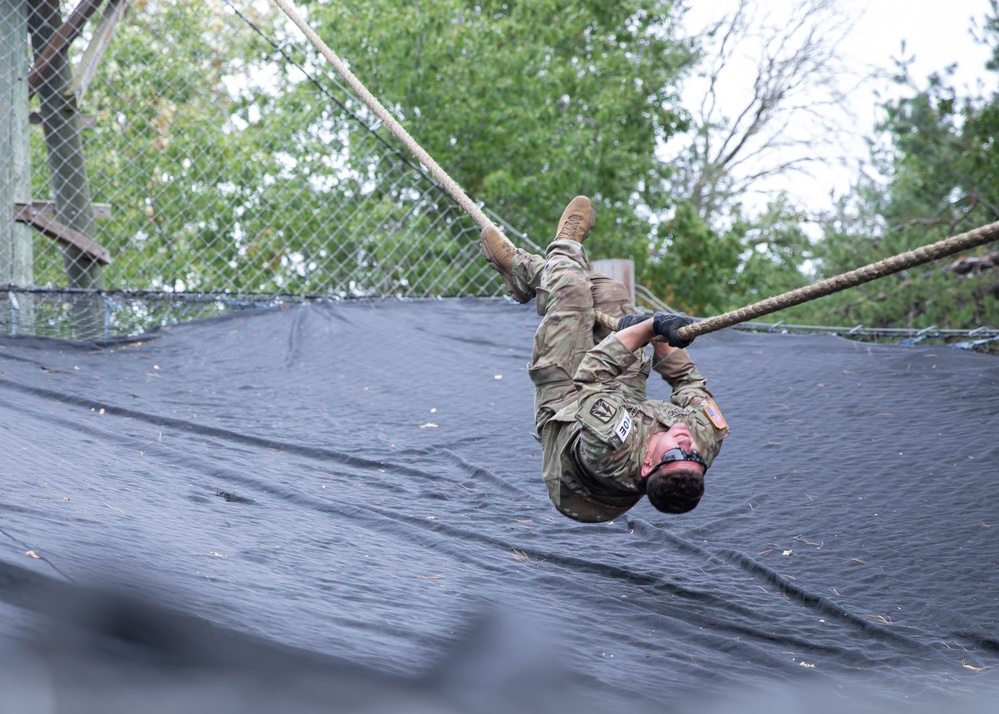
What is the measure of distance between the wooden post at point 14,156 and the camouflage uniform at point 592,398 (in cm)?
231

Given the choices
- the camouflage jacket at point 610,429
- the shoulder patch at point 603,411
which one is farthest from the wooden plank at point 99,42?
the shoulder patch at point 603,411

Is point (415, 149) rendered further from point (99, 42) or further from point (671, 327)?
point (99, 42)

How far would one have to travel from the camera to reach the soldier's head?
6.70 feet

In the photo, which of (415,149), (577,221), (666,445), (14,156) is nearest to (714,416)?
(666,445)

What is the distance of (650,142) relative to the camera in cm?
880

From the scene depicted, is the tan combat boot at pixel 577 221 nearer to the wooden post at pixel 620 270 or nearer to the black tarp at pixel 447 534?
the black tarp at pixel 447 534

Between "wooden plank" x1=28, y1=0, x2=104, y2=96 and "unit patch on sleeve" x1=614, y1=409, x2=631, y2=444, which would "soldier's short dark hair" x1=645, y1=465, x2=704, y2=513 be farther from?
"wooden plank" x1=28, y1=0, x2=104, y2=96

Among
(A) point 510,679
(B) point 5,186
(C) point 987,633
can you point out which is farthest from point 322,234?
(A) point 510,679

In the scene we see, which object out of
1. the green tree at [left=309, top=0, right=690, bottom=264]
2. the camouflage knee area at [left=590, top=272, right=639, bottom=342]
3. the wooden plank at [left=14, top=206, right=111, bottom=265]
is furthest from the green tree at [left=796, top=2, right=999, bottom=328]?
the wooden plank at [left=14, top=206, right=111, bottom=265]

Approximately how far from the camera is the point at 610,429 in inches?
85.2

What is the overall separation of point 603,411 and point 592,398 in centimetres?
4

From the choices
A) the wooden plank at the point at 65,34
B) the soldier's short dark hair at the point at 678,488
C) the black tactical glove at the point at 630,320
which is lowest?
the soldier's short dark hair at the point at 678,488

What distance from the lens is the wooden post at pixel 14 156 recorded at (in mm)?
3857

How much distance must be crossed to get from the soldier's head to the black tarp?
24cm
